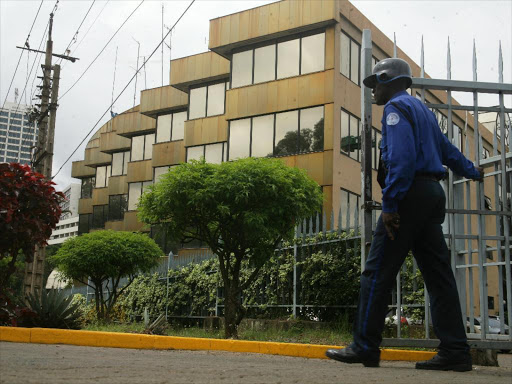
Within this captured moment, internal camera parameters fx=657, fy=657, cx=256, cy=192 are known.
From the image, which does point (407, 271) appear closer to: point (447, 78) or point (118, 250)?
point (447, 78)

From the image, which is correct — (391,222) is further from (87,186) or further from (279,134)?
(87,186)

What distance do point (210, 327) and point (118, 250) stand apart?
5036mm

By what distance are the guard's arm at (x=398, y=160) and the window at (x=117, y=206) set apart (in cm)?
3913

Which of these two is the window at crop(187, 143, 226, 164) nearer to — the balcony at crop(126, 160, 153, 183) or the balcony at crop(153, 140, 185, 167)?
the balcony at crop(153, 140, 185, 167)

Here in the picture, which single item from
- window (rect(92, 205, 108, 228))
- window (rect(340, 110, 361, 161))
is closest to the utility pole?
window (rect(340, 110, 361, 161))

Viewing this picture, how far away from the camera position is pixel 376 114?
89.0 feet

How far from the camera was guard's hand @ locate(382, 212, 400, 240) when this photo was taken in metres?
4.54

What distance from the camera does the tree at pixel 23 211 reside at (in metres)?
9.18

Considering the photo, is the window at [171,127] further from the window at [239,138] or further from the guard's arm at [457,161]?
the guard's arm at [457,161]

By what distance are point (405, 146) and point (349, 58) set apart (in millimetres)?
21797

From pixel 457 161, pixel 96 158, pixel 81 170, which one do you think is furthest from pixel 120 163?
pixel 457 161

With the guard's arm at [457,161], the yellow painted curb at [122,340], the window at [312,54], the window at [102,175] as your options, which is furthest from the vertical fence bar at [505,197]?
the window at [102,175]

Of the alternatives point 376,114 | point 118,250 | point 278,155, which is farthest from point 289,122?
point 118,250

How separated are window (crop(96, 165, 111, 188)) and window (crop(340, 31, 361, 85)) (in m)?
26.8
